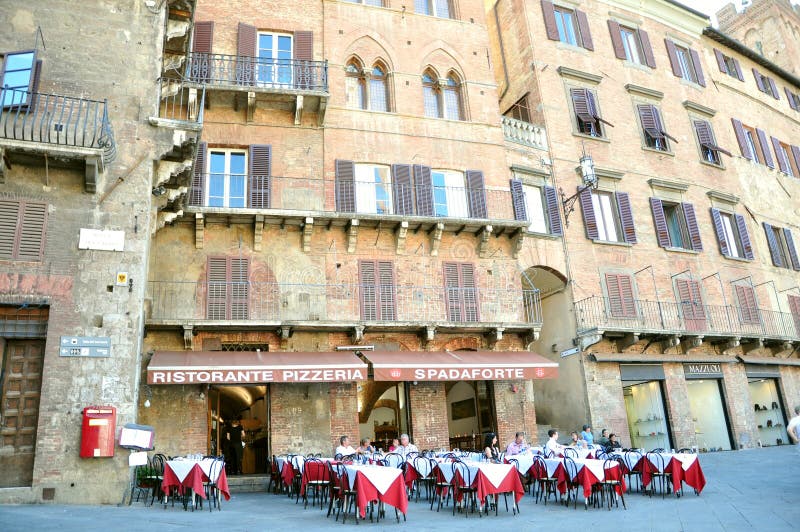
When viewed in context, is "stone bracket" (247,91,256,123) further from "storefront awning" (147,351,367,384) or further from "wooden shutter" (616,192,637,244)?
"wooden shutter" (616,192,637,244)

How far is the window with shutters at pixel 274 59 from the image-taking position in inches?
702

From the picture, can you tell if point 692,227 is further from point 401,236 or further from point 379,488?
point 379,488

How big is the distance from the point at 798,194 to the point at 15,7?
1229 inches

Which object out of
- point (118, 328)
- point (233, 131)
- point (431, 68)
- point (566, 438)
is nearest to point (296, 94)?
point (233, 131)

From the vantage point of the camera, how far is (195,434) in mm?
14797

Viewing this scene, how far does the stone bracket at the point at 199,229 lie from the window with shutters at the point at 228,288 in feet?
1.53

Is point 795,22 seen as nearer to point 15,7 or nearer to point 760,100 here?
point 760,100

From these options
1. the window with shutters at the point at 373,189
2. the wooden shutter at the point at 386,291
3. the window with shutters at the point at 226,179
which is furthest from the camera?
the window with shutters at the point at 373,189

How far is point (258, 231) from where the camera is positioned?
16438 mm

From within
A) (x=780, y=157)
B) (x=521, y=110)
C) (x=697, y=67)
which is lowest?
(x=521, y=110)

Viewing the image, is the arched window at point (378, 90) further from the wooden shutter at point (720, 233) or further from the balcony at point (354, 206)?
the wooden shutter at point (720, 233)

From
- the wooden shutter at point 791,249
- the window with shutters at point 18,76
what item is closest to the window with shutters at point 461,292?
the window with shutters at point 18,76

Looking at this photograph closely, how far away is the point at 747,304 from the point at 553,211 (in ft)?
30.6

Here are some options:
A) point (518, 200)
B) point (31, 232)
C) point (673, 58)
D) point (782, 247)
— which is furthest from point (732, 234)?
point (31, 232)
